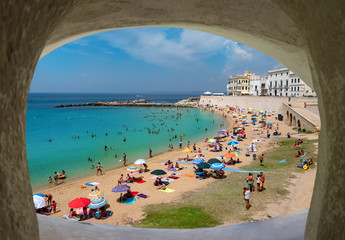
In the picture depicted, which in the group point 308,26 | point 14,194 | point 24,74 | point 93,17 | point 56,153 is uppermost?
point 93,17

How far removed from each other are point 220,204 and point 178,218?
2810 mm

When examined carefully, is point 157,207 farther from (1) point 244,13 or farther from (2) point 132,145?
(2) point 132,145

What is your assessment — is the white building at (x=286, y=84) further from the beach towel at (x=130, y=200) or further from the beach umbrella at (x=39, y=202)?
the beach umbrella at (x=39, y=202)

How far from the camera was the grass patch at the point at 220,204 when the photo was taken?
11.3 metres

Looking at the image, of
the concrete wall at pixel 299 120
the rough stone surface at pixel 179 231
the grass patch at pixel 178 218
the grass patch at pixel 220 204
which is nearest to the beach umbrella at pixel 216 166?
the grass patch at pixel 220 204

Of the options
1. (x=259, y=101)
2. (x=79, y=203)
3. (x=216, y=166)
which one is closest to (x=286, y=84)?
(x=259, y=101)

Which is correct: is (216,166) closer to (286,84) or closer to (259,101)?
(259,101)

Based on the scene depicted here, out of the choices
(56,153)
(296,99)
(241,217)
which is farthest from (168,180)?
(296,99)

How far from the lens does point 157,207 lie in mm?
13391

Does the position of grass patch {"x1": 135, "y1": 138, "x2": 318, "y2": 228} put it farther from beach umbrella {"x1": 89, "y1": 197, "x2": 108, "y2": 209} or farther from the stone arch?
the stone arch

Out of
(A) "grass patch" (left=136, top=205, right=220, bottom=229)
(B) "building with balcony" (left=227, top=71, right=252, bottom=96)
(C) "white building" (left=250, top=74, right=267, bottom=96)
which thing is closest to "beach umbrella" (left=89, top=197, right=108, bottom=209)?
(A) "grass patch" (left=136, top=205, right=220, bottom=229)

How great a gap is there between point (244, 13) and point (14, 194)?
3305 millimetres

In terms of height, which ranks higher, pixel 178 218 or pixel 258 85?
pixel 258 85

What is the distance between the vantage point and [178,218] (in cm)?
1157
